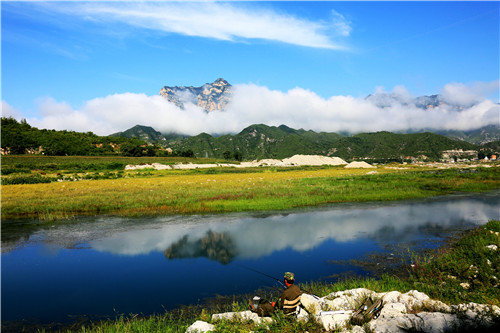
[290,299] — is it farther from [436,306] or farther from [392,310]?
[436,306]

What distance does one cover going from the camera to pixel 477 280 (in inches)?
456

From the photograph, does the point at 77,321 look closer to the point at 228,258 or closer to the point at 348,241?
the point at 228,258

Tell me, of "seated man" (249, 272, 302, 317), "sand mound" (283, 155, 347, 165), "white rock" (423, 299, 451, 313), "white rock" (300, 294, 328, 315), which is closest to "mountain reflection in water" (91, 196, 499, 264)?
"white rock" (300, 294, 328, 315)

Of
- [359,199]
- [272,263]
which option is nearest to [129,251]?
[272,263]

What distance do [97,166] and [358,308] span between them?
11141 cm

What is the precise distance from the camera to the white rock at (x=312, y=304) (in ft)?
30.8

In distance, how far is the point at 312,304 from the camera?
9570 mm

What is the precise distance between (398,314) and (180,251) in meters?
14.5

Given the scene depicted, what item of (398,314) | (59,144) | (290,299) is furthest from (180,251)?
Result: (59,144)

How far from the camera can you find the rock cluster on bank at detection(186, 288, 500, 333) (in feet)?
26.6

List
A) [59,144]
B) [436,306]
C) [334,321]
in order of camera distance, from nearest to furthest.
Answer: [334,321] → [436,306] → [59,144]

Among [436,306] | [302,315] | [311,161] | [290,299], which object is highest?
[311,161]

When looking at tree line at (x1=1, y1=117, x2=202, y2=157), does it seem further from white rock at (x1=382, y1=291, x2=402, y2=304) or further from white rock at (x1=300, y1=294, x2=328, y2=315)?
white rock at (x1=382, y1=291, x2=402, y2=304)

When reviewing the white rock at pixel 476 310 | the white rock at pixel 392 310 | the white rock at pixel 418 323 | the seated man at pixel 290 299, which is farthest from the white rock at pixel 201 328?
the white rock at pixel 476 310
